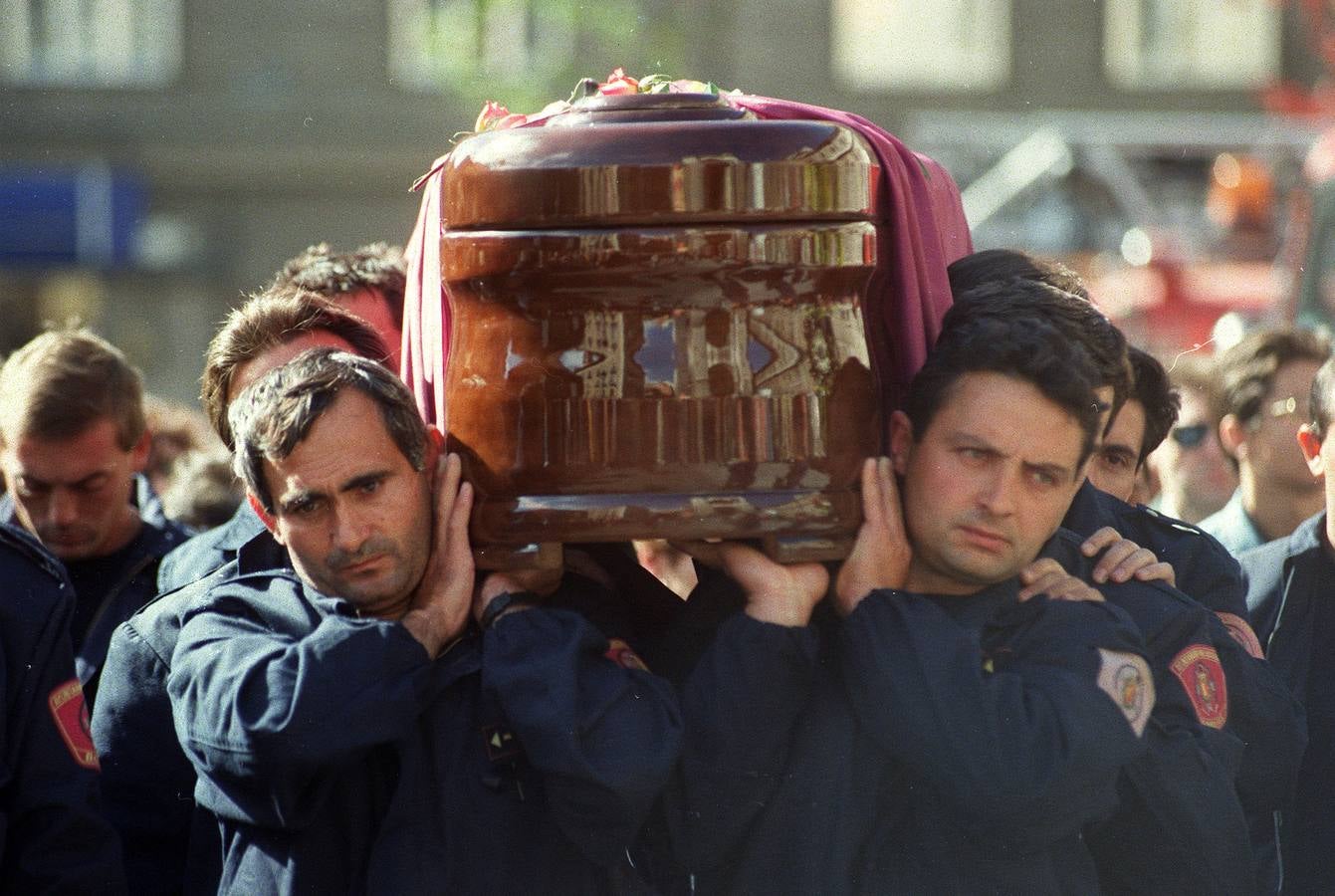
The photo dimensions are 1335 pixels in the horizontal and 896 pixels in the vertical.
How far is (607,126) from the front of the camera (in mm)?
2309

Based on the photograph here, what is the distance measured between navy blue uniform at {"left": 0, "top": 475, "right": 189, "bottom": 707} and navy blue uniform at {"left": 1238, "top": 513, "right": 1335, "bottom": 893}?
7.68ft

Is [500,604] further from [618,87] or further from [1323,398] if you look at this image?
[1323,398]

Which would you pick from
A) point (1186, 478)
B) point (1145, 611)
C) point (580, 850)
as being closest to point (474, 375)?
point (580, 850)

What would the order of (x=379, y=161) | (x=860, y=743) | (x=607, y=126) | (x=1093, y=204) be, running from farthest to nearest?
(x=379, y=161) < (x=1093, y=204) < (x=860, y=743) < (x=607, y=126)

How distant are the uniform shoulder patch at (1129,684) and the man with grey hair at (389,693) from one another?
594 mm

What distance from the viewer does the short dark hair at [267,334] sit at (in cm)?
296

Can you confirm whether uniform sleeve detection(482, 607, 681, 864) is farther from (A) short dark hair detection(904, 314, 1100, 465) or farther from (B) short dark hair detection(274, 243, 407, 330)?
(B) short dark hair detection(274, 243, 407, 330)

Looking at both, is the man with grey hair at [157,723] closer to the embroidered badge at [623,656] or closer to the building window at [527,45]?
the embroidered badge at [623,656]

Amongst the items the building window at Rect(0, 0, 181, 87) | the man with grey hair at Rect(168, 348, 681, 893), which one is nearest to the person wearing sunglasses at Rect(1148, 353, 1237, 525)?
the man with grey hair at Rect(168, 348, 681, 893)

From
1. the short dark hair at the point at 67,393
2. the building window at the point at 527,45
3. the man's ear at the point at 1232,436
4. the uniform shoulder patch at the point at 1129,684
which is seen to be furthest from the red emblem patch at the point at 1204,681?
the building window at the point at 527,45

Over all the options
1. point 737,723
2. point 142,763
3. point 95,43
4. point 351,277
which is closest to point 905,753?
point 737,723

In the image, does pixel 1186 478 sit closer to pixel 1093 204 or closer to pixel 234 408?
pixel 234 408

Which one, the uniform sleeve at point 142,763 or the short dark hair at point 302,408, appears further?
the uniform sleeve at point 142,763

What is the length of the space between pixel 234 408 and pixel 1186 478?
141 inches
